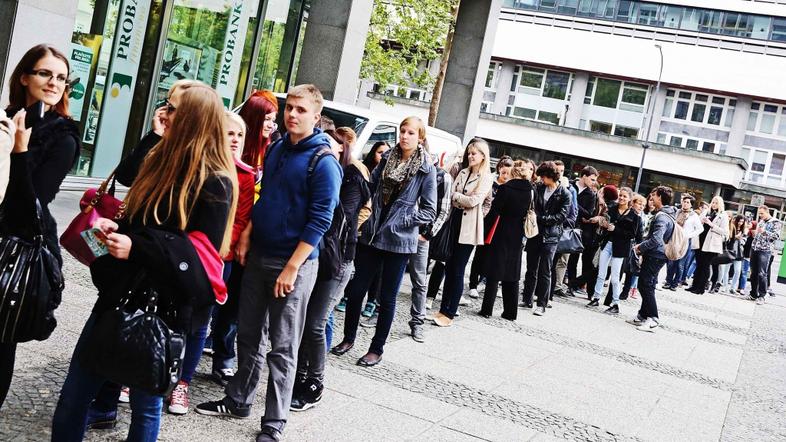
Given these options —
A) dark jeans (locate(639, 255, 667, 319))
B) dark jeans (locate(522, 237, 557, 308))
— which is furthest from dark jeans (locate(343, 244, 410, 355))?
dark jeans (locate(639, 255, 667, 319))

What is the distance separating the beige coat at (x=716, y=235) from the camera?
20188 millimetres

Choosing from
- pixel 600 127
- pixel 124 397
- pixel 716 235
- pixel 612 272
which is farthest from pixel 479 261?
pixel 600 127

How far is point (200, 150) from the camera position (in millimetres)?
3334

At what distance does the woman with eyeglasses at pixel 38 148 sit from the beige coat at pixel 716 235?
60.5 ft

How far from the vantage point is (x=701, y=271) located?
20.7 metres

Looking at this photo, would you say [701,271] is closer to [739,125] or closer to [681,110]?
[681,110]

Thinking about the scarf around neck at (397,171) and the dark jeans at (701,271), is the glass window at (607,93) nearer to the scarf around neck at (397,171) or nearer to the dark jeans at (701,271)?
the dark jeans at (701,271)

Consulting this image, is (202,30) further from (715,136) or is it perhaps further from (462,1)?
(715,136)

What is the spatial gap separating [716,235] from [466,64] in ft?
23.0

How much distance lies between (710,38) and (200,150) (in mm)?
65097

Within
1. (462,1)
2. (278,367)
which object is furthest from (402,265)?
(462,1)

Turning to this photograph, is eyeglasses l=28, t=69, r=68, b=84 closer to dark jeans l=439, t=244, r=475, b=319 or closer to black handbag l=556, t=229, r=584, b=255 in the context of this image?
dark jeans l=439, t=244, r=475, b=319

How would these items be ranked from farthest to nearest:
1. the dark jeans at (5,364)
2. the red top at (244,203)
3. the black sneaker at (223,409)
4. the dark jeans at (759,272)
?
the dark jeans at (759,272), the black sneaker at (223,409), the red top at (244,203), the dark jeans at (5,364)

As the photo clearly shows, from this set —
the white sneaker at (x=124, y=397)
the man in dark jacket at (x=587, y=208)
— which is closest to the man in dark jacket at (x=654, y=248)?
the man in dark jacket at (x=587, y=208)
